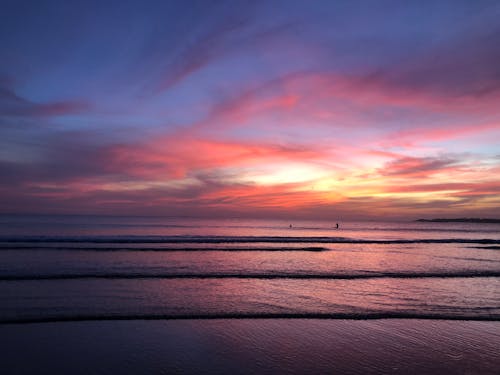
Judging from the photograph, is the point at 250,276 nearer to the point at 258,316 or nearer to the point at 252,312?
the point at 252,312

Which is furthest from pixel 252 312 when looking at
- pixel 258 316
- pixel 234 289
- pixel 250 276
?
pixel 250 276

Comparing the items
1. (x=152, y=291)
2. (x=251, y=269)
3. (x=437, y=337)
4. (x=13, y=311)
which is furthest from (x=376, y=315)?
(x=13, y=311)

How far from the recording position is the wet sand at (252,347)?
5711 mm

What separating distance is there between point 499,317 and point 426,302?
6.22 feet

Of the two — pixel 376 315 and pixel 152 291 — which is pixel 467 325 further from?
pixel 152 291

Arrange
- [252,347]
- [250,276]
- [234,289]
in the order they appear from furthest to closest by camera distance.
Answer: [250,276], [234,289], [252,347]

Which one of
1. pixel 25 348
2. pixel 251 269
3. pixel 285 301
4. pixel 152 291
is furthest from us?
pixel 251 269

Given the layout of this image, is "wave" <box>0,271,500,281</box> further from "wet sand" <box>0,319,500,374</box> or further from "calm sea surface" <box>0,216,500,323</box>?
"wet sand" <box>0,319,500,374</box>

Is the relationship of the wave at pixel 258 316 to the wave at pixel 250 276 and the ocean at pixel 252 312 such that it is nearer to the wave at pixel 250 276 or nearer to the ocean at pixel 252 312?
the ocean at pixel 252 312

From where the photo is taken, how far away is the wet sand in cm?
571

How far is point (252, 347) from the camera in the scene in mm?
6637

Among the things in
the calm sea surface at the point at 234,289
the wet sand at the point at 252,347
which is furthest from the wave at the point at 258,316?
the wet sand at the point at 252,347

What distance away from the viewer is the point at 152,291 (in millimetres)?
11070

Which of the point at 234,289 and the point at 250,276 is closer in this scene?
the point at 234,289
